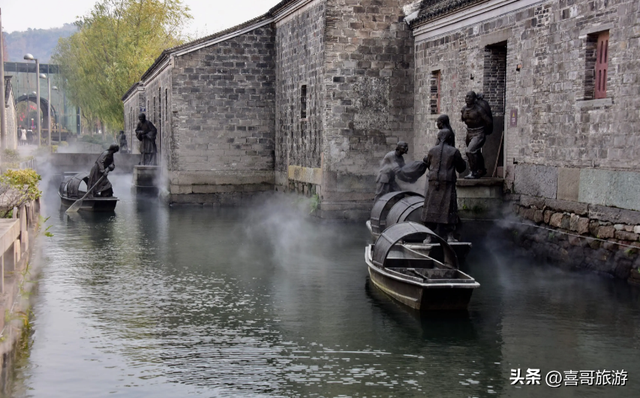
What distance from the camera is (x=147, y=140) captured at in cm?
2825

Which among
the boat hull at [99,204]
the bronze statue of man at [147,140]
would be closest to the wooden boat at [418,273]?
the boat hull at [99,204]

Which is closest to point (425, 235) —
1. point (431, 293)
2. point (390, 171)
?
point (431, 293)

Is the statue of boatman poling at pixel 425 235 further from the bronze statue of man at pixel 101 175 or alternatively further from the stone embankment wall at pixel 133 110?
the stone embankment wall at pixel 133 110

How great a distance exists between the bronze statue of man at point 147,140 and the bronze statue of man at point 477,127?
15880 mm

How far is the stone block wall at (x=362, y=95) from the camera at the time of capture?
18.7 meters

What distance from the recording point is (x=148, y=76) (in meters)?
31.4

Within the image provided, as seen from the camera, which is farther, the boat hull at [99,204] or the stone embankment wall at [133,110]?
the stone embankment wall at [133,110]

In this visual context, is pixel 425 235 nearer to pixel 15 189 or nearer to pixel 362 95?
pixel 15 189

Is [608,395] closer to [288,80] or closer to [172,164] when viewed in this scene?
[288,80]

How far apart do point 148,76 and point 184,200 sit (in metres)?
9.70

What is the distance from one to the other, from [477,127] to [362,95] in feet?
15.1

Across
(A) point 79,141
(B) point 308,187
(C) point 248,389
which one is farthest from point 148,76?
(A) point 79,141

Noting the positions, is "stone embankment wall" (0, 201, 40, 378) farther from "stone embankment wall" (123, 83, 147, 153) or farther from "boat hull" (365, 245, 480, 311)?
"stone embankment wall" (123, 83, 147, 153)

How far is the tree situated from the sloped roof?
25.9 meters
